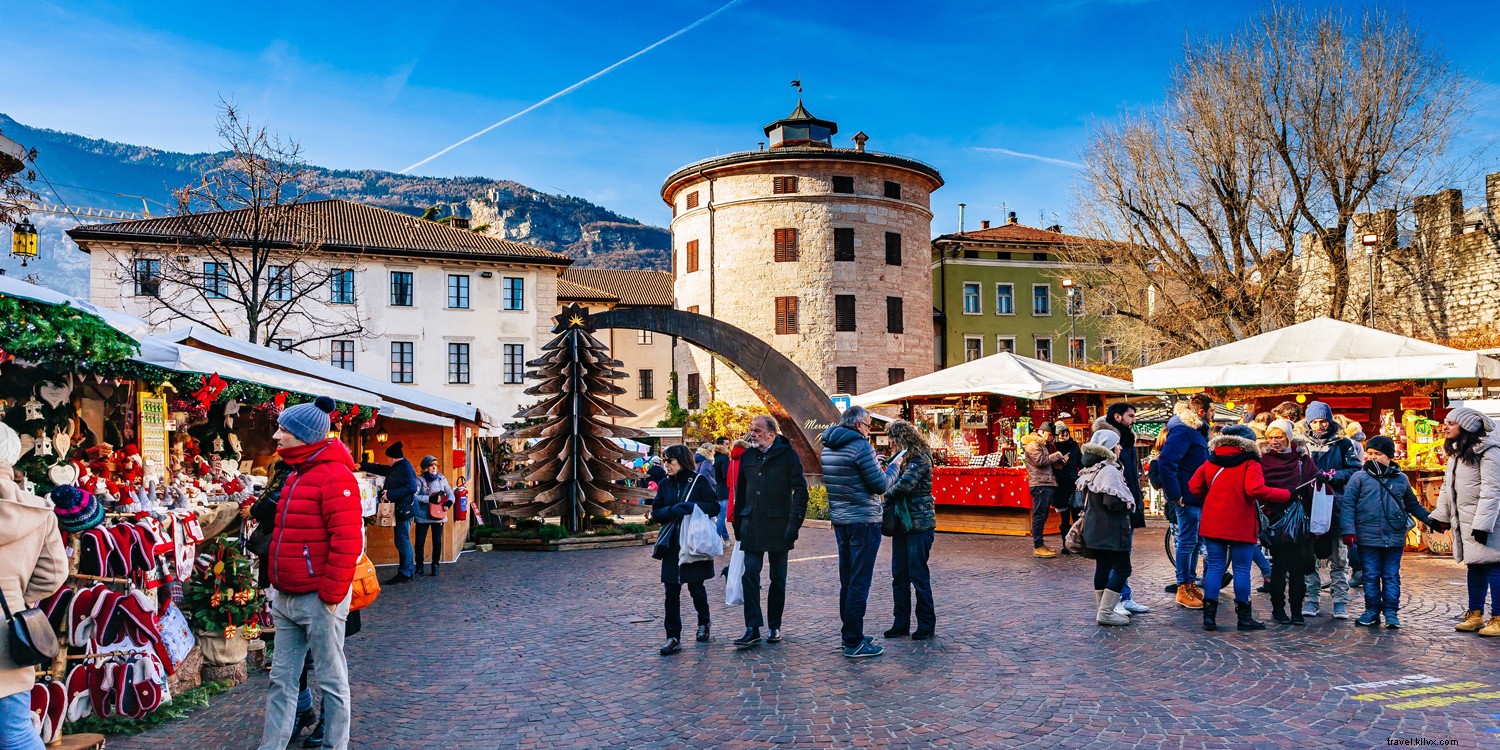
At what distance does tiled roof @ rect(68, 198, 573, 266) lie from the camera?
37750 millimetres

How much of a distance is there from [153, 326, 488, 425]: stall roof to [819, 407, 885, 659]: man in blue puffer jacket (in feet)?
22.5

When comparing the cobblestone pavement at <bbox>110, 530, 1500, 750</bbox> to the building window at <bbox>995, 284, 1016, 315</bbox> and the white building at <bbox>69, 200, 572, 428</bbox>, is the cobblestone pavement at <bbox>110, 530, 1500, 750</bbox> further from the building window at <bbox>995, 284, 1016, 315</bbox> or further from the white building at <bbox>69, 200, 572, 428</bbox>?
the building window at <bbox>995, 284, 1016, 315</bbox>

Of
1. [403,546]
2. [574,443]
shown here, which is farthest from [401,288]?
[403,546]

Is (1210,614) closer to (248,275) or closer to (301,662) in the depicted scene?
(301,662)

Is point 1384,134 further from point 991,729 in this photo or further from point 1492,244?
point 991,729

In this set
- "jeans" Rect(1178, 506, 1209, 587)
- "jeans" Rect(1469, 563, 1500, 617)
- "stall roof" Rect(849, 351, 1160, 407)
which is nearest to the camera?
Result: "jeans" Rect(1469, 563, 1500, 617)

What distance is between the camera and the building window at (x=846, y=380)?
143 feet

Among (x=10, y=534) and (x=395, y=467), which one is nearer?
(x=10, y=534)

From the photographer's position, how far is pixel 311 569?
4.54 meters

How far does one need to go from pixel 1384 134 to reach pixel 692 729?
24.8m

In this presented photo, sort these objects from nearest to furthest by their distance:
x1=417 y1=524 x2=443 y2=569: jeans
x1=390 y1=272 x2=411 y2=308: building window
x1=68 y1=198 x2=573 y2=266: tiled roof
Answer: x1=417 y1=524 x2=443 y2=569: jeans < x1=68 y1=198 x2=573 y2=266: tiled roof < x1=390 y1=272 x2=411 y2=308: building window

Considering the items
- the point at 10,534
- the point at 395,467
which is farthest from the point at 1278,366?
the point at 10,534

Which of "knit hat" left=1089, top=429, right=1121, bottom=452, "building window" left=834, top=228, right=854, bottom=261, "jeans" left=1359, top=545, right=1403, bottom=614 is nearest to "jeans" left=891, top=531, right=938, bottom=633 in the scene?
"knit hat" left=1089, top=429, right=1121, bottom=452

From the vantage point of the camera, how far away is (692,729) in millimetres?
5406
